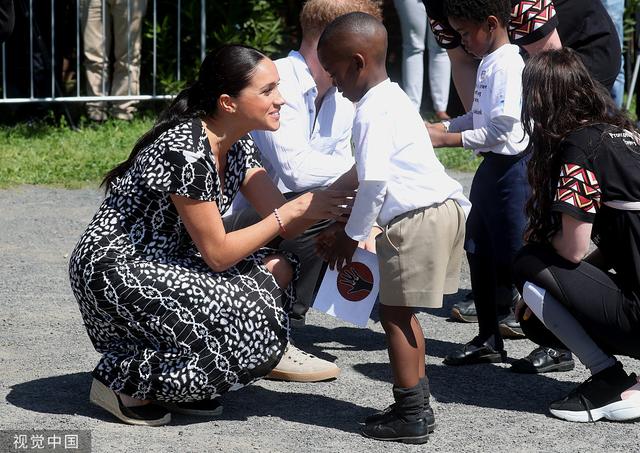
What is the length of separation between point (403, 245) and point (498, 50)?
1208 mm

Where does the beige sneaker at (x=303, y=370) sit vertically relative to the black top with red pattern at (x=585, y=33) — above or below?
below

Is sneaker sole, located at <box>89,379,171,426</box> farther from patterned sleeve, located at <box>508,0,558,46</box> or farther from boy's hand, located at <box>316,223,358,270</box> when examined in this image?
patterned sleeve, located at <box>508,0,558,46</box>

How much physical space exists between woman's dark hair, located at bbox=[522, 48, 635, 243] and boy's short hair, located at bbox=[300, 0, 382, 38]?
81 centimetres

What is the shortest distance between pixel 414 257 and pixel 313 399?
Answer: 79cm

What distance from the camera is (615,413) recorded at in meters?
3.98

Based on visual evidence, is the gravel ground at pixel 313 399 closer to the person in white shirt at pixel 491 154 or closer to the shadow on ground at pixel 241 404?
the shadow on ground at pixel 241 404

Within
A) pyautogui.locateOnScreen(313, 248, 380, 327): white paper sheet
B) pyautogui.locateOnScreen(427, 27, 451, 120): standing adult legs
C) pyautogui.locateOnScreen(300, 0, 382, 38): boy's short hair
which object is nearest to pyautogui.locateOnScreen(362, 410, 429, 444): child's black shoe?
pyautogui.locateOnScreen(313, 248, 380, 327): white paper sheet

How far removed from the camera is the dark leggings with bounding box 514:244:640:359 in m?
3.96

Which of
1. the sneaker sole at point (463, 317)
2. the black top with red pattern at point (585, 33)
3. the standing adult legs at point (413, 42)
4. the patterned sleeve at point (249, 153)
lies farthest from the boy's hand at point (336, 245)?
the standing adult legs at point (413, 42)

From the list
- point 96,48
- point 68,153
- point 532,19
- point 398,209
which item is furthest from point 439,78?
point 398,209

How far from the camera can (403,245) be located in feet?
12.3

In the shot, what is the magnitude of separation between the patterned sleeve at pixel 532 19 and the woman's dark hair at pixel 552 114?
33.0 inches

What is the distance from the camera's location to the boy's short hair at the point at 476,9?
4480mm

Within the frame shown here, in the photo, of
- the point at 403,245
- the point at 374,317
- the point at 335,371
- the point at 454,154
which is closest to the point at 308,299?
the point at 335,371
